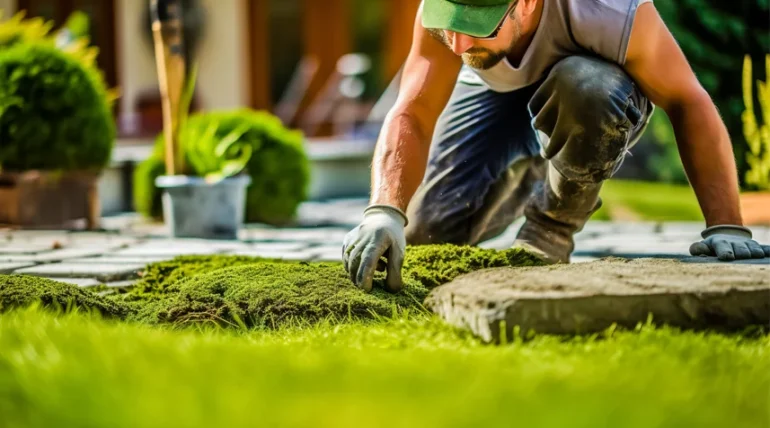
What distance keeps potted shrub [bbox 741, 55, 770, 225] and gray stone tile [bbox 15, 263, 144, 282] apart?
11.4 feet

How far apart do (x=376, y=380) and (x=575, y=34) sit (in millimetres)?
1589

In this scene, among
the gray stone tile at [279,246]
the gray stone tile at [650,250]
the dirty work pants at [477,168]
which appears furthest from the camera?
the gray stone tile at [279,246]

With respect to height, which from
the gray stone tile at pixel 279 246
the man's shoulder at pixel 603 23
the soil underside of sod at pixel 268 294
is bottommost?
the gray stone tile at pixel 279 246

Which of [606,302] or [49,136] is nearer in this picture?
[606,302]

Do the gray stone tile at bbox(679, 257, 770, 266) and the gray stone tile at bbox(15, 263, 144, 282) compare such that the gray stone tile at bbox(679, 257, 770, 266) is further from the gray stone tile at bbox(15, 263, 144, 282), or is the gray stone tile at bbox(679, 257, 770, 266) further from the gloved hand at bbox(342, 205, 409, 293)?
the gray stone tile at bbox(15, 263, 144, 282)

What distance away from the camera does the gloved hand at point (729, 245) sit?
256cm

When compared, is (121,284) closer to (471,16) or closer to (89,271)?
(89,271)

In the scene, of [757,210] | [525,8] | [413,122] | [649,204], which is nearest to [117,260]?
[413,122]

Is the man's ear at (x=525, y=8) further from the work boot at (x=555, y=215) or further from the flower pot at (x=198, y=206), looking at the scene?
the flower pot at (x=198, y=206)

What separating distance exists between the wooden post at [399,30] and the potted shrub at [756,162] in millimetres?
6309

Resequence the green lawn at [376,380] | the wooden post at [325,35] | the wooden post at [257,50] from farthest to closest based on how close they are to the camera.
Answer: the wooden post at [325,35] → the wooden post at [257,50] → the green lawn at [376,380]

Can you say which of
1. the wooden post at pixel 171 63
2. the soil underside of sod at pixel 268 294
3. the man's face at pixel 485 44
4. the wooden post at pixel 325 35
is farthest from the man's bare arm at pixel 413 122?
Answer: the wooden post at pixel 325 35

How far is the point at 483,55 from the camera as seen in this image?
2.65 m

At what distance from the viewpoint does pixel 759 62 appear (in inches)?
265
